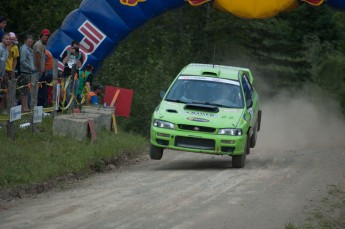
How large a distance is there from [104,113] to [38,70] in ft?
6.56

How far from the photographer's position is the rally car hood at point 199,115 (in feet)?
60.4

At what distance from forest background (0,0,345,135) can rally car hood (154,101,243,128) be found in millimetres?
12087

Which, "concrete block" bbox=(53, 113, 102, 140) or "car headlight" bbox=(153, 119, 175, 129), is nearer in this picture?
"car headlight" bbox=(153, 119, 175, 129)

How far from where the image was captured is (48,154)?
58.0 feet

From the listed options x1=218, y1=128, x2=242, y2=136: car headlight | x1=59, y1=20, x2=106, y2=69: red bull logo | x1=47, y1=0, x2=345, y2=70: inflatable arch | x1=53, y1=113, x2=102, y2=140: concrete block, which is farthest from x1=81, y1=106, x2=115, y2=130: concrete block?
x1=218, y1=128, x2=242, y2=136: car headlight

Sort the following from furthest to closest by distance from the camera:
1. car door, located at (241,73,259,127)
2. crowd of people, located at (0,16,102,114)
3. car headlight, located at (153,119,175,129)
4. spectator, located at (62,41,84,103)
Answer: spectator, located at (62,41,84,103)
car door, located at (241,73,259,127)
crowd of people, located at (0,16,102,114)
car headlight, located at (153,119,175,129)

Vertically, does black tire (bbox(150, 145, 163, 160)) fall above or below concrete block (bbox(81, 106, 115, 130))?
below

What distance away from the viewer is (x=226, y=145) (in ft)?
Result: 60.2

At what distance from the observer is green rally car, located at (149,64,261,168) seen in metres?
18.4

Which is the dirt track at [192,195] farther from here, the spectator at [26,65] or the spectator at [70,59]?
the spectator at [70,59]

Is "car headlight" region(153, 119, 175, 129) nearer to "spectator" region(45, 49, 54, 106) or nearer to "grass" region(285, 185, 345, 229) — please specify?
"grass" region(285, 185, 345, 229)

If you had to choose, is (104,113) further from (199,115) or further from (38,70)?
(199,115)

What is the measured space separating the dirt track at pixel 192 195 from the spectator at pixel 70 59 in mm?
3189

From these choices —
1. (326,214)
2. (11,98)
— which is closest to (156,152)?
(11,98)
